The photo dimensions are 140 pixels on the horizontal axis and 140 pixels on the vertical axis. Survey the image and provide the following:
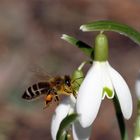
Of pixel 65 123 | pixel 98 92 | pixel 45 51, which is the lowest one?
pixel 65 123

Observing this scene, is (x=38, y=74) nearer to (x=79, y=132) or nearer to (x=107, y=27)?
(x=79, y=132)

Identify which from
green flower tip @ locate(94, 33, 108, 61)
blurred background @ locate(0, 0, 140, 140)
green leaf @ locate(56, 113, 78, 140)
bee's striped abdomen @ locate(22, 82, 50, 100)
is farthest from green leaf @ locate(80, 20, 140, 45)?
blurred background @ locate(0, 0, 140, 140)

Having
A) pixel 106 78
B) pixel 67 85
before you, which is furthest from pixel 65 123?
pixel 67 85

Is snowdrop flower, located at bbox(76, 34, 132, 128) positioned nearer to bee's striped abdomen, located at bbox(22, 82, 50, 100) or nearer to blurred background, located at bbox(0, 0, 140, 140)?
bee's striped abdomen, located at bbox(22, 82, 50, 100)

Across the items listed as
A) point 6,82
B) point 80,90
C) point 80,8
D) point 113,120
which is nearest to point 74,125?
point 80,90

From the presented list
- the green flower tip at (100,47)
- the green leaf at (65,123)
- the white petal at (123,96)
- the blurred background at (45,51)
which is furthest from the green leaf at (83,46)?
the blurred background at (45,51)

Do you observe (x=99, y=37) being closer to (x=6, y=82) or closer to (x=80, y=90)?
(x=80, y=90)

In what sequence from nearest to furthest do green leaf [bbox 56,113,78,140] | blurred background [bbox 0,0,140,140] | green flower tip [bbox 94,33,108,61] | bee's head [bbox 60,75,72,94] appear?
green leaf [bbox 56,113,78,140] → green flower tip [bbox 94,33,108,61] → bee's head [bbox 60,75,72,94] → blurred background [bbox 0,0,140,140]
